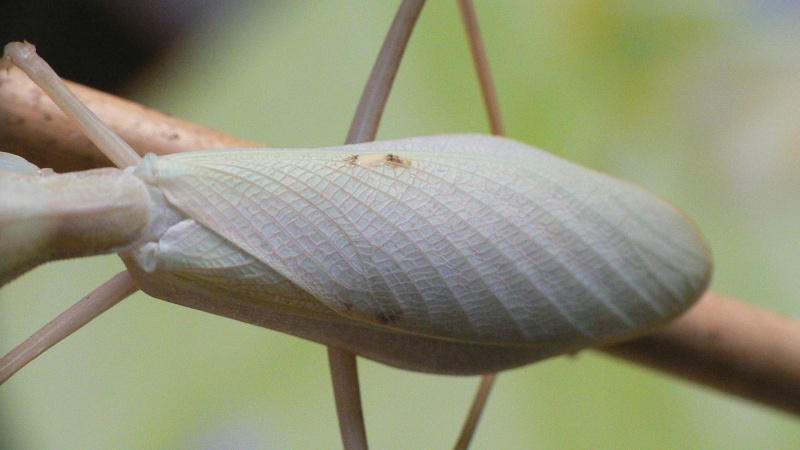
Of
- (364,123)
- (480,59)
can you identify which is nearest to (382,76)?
(364,123)

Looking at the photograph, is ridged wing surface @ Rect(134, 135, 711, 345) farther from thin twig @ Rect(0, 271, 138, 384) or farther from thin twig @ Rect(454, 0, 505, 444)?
thin twig @ Rect(454, 0, 505, 444)

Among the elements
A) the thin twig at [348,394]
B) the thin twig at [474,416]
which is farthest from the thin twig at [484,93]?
the thin twig at [348,394]

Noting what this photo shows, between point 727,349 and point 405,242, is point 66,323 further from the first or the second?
point 727,349

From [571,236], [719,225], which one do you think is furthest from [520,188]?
[719,225]

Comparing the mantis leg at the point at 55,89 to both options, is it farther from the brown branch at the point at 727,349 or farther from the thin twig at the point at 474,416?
the thin twig at the point at 474,416

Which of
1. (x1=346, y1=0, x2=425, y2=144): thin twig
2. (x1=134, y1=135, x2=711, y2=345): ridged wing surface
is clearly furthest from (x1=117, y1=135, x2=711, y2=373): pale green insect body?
(x1=346, y1=0, x2=425, y2=144): thin twig

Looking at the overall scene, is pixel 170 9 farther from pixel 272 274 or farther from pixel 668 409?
pixel 668 409
